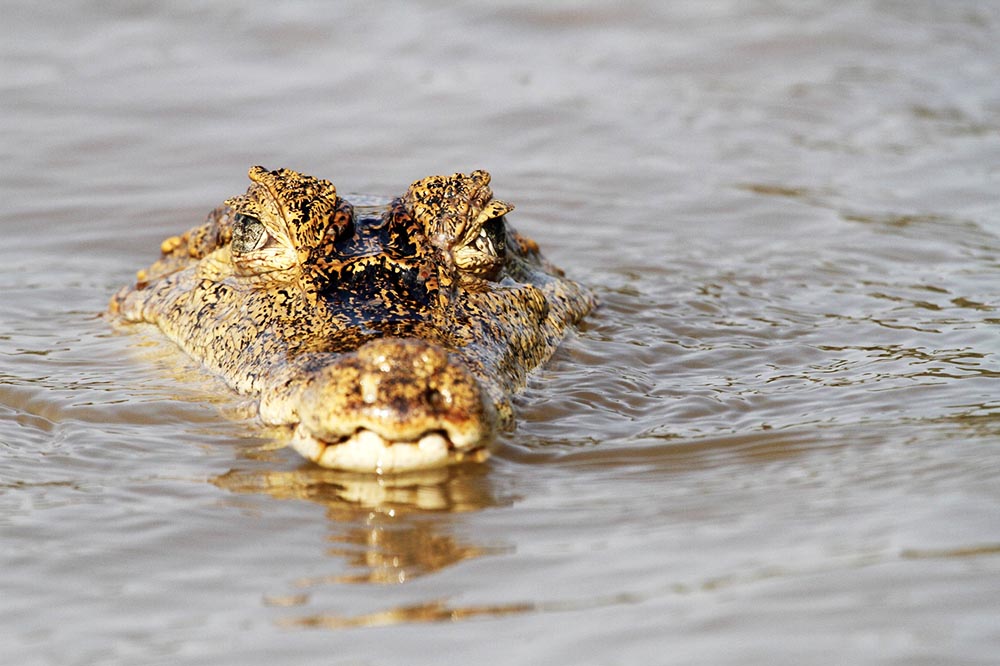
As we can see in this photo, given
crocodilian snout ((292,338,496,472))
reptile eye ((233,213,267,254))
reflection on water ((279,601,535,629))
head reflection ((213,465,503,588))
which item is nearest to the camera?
reflection on water ((279,601,535,629))

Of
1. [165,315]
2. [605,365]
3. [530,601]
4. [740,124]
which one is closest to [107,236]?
[165,315]

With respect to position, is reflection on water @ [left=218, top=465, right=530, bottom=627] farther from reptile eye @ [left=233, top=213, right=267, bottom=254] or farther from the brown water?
reptile eye @ [left=233, top=213, right=267, bottom=254]

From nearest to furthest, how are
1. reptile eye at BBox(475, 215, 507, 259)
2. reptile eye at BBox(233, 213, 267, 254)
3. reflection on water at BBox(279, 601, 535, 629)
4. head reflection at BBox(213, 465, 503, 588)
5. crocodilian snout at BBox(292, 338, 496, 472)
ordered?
reflection on water at BBox(279, 601, 535, 629) < head reflection at BBox(213, 465, 503, 588) < crocodilian snout at BBox(292, 338, 496, 472) < reptile eye at BBox(233, 213, 267, 254) < reptile eye at BBox(475, 215, 507, 259)

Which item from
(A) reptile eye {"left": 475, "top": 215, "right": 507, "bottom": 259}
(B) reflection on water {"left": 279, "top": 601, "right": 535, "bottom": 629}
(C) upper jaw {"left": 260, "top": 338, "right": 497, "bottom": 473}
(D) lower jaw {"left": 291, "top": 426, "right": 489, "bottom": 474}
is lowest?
(B) reflection on water {"left": 279, "top": 601, "right": 535, "bottom": 629}

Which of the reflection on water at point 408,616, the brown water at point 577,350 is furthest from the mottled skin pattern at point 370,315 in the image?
the reflection on water at point 408,616

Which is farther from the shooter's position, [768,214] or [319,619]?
[768,214]

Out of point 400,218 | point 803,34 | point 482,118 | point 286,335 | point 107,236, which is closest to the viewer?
point 286,335

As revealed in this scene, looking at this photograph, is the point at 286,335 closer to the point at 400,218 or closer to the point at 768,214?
the point at 400,218

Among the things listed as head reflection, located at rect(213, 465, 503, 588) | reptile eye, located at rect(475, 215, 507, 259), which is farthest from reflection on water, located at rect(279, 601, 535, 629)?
reptile eye, located at rect(475, 215, 507, 259)
